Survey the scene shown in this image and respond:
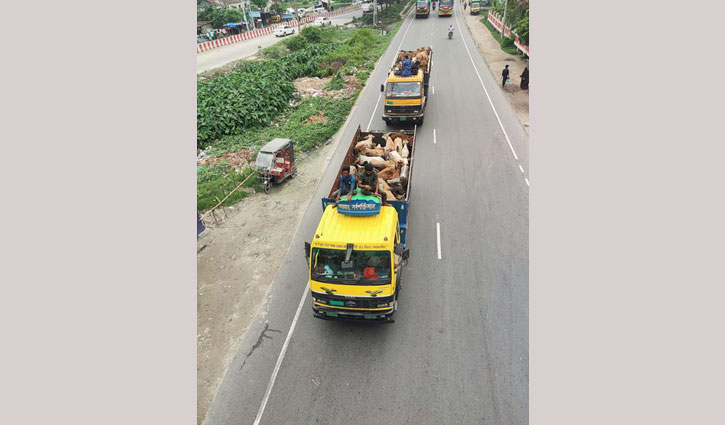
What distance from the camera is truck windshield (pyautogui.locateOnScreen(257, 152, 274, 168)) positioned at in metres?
14.4

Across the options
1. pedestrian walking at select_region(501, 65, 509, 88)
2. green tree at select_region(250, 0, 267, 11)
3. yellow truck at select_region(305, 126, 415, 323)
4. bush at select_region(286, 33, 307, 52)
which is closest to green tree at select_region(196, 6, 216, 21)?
green tree at select_region(250, 0, 267, 11)

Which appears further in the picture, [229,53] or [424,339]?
[229,53]

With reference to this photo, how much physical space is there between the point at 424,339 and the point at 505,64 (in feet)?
91.0

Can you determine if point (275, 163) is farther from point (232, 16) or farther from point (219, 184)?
point (232, 16)

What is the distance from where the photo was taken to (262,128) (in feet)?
66.2

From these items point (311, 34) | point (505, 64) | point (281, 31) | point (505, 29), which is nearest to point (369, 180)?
point (505, 64)

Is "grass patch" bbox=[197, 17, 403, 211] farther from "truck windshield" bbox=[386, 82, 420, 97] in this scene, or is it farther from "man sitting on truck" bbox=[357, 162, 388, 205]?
"man sitting on truck" bbox=[357, 162, 388, 205]

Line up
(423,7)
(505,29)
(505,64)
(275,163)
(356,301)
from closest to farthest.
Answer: (356,301) < (275,163) < (505,64) < (505,29) < (423,7)

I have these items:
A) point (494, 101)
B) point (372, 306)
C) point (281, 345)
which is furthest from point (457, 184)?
point (494, 101)

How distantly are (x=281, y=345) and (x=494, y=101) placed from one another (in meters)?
19.3

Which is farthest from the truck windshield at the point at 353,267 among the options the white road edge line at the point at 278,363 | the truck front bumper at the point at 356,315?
the white road edge line at the point at 278,363

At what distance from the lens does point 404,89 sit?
18578 mm

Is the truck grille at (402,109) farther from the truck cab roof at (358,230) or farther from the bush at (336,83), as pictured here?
the truck cab roof at (358,230)

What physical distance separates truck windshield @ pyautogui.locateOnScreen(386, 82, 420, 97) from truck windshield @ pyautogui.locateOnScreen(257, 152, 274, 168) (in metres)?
7.38
